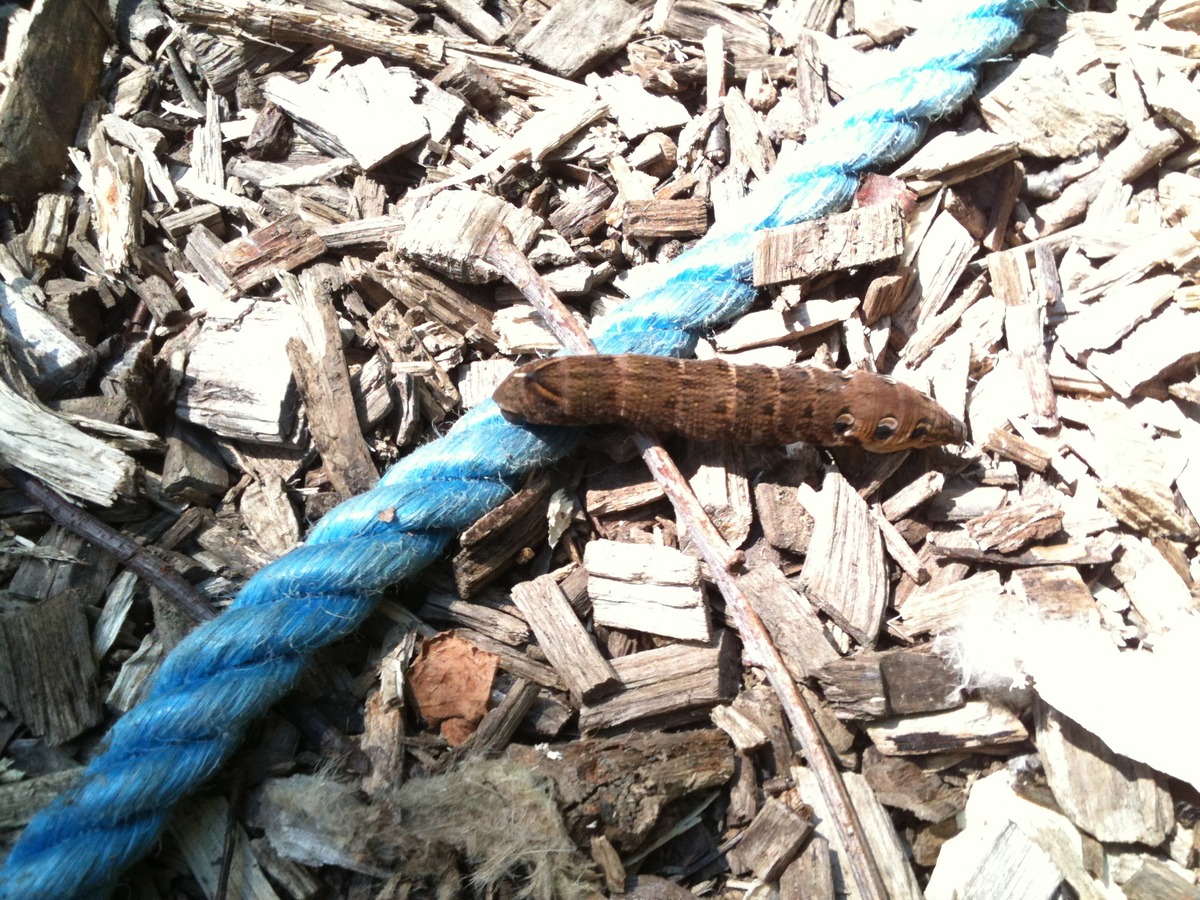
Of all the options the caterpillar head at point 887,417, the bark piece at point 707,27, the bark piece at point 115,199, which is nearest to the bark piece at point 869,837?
the caterpillar head at point 887,417

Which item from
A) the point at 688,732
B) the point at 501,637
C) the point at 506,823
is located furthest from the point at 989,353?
the point at 506,823

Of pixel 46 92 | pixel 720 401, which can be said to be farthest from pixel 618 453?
pixel 46 92

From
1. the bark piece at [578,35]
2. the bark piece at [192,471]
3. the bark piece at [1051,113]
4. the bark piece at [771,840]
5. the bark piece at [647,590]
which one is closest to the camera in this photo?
the bark piece at [771,840]

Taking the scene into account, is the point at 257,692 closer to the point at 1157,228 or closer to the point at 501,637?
the point at 501,637

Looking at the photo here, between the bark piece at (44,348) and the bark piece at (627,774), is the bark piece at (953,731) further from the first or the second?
the bark piece at (44,348)

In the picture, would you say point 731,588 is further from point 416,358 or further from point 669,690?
point 416,358
